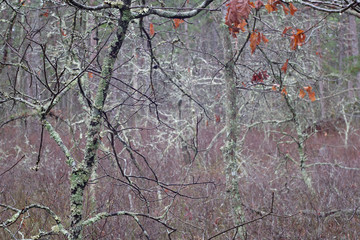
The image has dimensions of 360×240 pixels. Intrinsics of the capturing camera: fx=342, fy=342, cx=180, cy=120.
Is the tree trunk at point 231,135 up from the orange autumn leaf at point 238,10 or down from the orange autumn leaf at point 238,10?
down

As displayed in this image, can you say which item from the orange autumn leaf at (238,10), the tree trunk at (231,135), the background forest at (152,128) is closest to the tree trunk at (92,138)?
the background forest at (152,128)

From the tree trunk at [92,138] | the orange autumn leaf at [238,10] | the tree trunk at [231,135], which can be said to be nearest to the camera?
the tree trunk at [92,138]

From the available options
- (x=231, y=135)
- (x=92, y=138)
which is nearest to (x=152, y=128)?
(x=231, y=135)

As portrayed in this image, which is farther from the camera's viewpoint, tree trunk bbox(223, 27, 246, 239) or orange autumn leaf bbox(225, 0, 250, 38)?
tree trunk bbox(223, 27, 246, 239)

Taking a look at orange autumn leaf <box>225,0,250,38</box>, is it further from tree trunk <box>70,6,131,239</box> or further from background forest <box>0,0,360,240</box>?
tree trunk <box>70,6,131,239</box>

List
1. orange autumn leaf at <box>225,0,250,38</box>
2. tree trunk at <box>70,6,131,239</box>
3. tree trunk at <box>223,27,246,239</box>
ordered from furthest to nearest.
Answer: tree trunk at <box>223,27,246,239</box>, orange autumn leaf at <box>225,0,250,38</box>, tree trunk at <box>70,6,131,239</box>

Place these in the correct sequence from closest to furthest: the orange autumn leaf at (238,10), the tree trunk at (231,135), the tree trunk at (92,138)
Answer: the tree trunk at (92,138)
the orange autumn leaf at (238,10)
the tree trunk at (231,135)

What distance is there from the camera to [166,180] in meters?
7.23

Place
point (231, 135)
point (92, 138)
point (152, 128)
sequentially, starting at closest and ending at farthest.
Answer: point (92, 138), point (152, 128), point (231, 135)

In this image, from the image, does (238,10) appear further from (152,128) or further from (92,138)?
(152,128)

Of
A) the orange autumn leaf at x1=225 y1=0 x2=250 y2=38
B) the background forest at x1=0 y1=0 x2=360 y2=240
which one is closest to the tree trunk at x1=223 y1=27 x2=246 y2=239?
the background forest at x1=0 y1=0 x2=360 y2=240

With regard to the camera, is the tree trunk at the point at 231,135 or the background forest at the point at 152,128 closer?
the background forest at the point at 152,128

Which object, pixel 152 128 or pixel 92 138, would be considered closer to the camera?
pixel 92 138

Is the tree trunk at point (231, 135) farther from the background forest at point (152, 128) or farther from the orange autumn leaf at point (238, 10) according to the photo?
the orange autumn leaf at point (238, 10)
